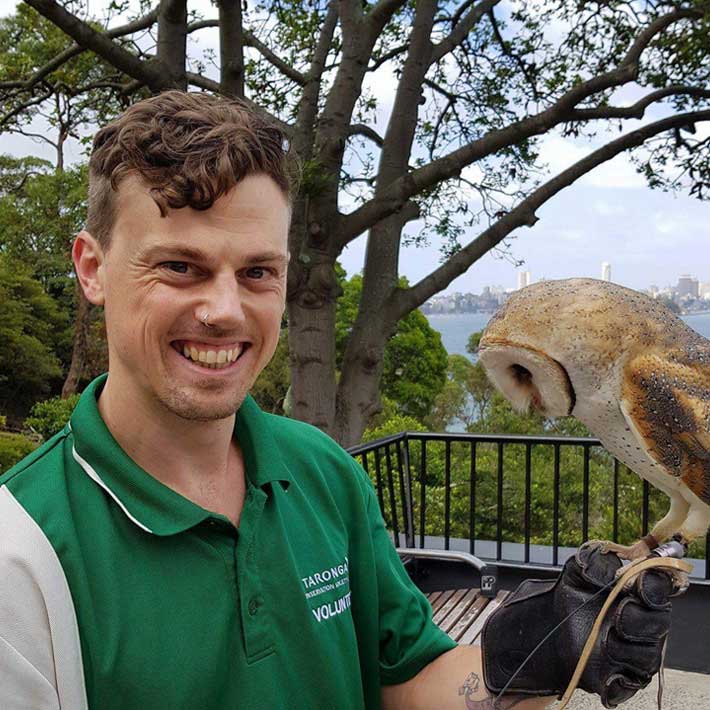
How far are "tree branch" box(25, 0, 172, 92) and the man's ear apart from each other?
3939mm

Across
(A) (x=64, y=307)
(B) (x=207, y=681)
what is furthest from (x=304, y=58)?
(A) (x=64, y=307)

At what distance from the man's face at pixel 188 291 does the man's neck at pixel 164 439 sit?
3 cm

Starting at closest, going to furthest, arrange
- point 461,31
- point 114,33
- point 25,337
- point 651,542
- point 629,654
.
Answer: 1. point 629,654
2. point 651,542
3. point 114,33
4. point 461,31
5. point 25,337

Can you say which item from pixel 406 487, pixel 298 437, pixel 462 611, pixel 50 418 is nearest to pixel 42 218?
pixel 50 418

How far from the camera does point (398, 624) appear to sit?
4.41 ft

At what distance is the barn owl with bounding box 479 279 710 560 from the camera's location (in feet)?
4.73

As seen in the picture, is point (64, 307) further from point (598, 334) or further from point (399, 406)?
point (598, 334)

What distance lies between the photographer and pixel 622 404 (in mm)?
1516

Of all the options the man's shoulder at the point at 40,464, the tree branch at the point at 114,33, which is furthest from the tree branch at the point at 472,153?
the man's shoulder at the point at 40,464

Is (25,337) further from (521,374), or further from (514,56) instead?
(521,374)

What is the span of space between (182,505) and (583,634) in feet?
2.00

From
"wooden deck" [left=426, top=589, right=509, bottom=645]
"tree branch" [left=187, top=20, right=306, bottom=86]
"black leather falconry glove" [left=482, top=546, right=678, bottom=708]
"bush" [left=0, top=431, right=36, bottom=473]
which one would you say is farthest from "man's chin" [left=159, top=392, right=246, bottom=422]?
"bush" [left=0, top=431, right=36, bottom=473]

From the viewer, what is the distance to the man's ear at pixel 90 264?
1.10m

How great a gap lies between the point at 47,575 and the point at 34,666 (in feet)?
0.33
